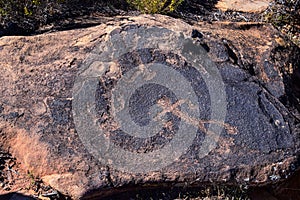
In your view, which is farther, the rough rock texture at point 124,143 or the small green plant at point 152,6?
the small green plant at point 152,6

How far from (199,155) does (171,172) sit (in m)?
0.25

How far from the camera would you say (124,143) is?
3.46 m

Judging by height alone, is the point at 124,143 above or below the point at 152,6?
below

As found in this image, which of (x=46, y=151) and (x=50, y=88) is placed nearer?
(x=46, y=151)

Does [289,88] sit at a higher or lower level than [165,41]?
lower

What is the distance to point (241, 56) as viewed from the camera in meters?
4.12

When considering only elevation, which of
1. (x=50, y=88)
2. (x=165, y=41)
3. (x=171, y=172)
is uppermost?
(x=165, y=41)

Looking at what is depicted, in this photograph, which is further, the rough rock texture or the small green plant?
the small green plant

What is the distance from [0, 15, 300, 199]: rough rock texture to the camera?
3391mm

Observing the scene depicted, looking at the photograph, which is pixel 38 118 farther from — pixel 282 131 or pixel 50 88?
pixel 282 131

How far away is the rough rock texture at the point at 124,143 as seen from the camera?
3.39 metres

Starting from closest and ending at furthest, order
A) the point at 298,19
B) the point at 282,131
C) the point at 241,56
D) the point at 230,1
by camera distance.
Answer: the point at 282,131 → the point at 241,56 → the point at 298,19 → the point at 230,1

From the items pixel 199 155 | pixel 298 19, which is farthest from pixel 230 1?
pixel 199 155

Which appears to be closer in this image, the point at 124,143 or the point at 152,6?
the point at 124,143
